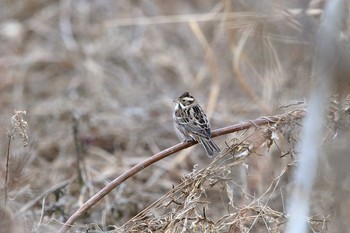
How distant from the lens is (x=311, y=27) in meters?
2.85

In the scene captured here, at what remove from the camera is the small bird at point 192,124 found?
471 cm

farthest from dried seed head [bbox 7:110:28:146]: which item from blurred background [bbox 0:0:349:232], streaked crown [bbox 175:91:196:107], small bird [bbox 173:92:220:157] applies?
streaked crown [bbox 175:91:196:107]

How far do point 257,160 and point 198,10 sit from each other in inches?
169

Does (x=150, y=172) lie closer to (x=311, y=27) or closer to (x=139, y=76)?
(x=139, y=76)

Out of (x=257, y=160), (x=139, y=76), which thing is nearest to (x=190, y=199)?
(x=257, y=160)

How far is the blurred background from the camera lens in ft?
17.3

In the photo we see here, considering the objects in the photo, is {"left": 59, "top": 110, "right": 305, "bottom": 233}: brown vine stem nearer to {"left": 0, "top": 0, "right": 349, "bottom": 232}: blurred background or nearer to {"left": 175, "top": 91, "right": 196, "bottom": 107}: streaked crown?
{"left": 0, "top": 0, "right": 349, "bottom": 232}: blurred background

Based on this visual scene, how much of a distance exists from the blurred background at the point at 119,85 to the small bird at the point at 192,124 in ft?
1.35

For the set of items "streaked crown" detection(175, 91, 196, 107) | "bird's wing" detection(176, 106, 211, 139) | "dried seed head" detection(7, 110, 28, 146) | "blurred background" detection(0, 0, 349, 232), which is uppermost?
"blurred background" detection(0, 0, 349, 232)

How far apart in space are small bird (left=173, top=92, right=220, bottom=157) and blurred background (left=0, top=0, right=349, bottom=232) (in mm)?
411

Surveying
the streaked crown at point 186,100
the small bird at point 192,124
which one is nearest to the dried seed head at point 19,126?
the small bird at point 192,124

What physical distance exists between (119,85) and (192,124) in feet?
12.3

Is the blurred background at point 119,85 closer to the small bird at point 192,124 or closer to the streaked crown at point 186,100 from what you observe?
the small bird at point 192,124

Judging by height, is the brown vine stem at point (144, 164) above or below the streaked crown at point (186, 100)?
below
